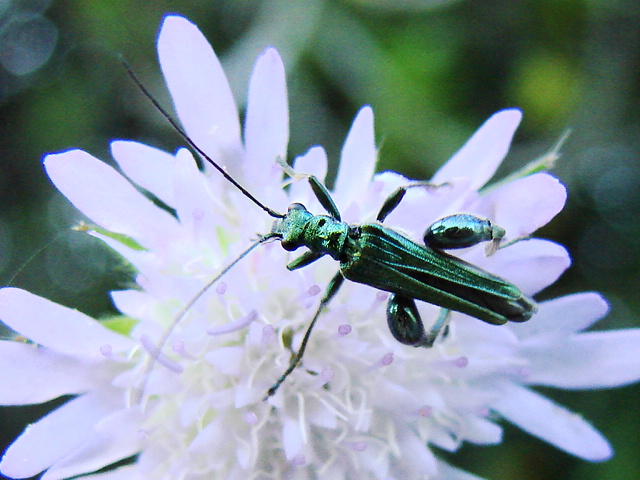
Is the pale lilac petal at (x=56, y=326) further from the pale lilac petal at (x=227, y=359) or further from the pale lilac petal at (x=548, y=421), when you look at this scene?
the pale lilac petal at (x=548, y=421)

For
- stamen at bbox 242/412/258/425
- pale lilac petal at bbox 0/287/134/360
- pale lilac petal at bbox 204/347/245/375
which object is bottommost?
pale lilac petal at bbox 0/287/134/360

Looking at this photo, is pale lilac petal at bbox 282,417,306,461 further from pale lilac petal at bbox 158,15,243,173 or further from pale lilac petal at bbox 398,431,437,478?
pale lilac petal at bbox 158,15,243,173

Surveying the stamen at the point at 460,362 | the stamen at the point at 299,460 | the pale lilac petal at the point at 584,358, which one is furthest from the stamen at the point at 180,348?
the pale lilac petal at the point at 584,358

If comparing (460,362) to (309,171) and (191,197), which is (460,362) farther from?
(191,197)

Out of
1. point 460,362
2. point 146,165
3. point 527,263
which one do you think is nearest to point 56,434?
point 146,165

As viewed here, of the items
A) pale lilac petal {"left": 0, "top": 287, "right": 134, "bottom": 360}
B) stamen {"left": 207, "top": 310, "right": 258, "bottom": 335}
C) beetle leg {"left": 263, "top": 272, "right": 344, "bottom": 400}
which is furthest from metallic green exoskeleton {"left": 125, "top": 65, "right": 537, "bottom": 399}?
pale lilac petal {"left": 0, "top": 287, "right": 134, "bottom": 360}
